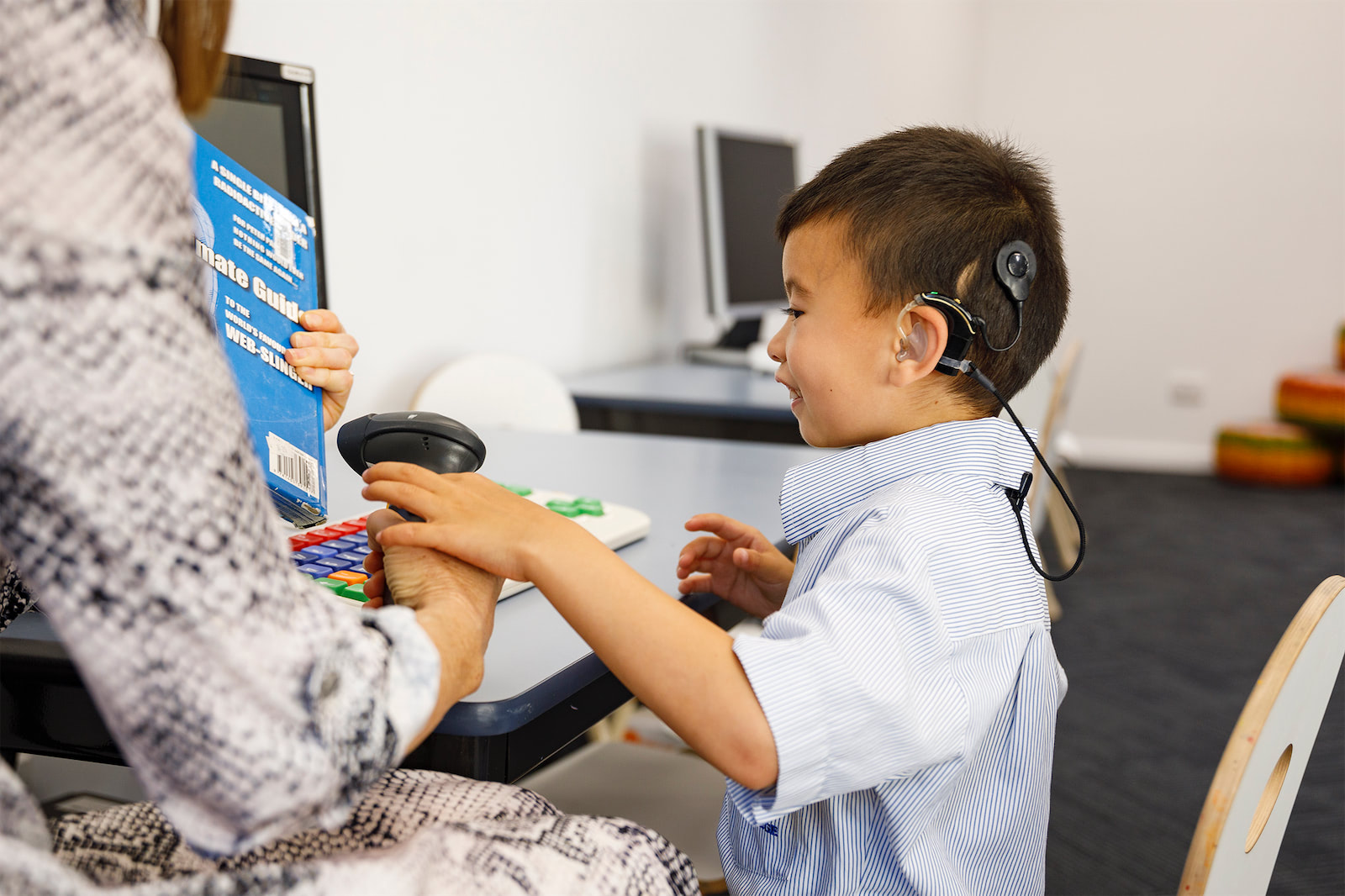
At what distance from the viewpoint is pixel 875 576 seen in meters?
0.62

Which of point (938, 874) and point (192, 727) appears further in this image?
point (938, 874)

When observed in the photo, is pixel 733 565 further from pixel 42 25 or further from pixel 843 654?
pixel 42 25

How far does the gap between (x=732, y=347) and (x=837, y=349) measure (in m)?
1.82

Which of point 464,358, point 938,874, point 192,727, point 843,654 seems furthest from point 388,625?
point 464,358

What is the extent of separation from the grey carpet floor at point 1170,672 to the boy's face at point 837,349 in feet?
3.93

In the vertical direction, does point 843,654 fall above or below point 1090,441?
above

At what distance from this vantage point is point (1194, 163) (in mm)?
5227

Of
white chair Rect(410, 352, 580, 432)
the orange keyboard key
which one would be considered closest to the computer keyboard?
the orange keyboard key

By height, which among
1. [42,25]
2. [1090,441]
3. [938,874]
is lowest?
[1090,441]

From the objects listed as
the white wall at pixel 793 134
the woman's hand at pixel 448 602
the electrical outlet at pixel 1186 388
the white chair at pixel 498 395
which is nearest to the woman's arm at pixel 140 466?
the woman's hand at pixel 448 602

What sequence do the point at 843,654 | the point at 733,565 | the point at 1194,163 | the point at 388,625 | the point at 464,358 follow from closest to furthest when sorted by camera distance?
the point at 388,625
the point at 843,654
the point at 733,565
the point at 464,358
the point at 1194,163

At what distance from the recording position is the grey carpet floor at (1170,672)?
180cm

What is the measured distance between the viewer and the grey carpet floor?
70.7 inches

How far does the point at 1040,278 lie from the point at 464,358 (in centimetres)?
109
